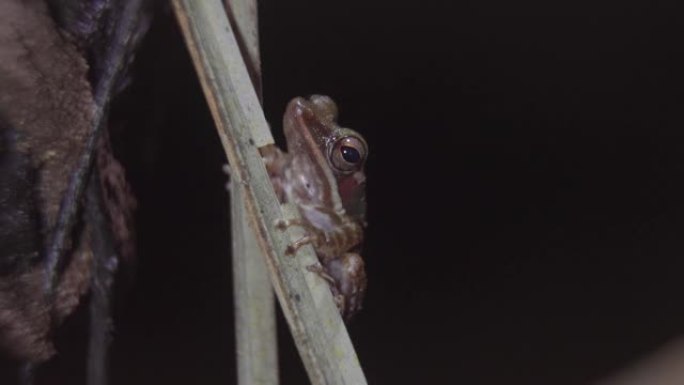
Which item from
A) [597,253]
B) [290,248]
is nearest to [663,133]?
[597,253]

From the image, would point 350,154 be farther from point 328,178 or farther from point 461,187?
point 461,187

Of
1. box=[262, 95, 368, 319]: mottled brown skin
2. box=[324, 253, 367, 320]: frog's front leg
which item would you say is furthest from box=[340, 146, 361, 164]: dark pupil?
box=[324, 253, 367, 320]: frog's front leg

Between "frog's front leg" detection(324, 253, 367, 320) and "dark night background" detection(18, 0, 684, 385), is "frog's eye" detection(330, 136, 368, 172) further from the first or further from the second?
"dark night background" detection(18, 0, 684, 385)

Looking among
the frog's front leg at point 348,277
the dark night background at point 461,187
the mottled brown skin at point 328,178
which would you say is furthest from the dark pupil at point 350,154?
the dark night background at point 461,187

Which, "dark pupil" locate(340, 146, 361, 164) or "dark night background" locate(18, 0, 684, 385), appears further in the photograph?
"dark night background" locate(18, 0, 684, 385)

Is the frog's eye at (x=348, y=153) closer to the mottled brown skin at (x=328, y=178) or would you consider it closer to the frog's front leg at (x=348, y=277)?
the mottled brown skin at (x=328, y=178)

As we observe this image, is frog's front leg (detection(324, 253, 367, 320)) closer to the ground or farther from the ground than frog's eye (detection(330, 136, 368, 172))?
closer to the ground

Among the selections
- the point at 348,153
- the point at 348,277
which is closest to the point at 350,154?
the point at 348,153

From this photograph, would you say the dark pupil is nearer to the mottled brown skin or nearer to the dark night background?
the mottled brown skin

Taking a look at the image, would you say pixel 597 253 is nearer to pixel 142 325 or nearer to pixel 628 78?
pixel 628 78
